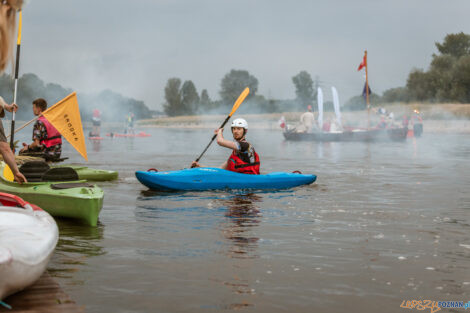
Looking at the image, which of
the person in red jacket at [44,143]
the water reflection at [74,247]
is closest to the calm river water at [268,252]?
the water reflection at [74,247]

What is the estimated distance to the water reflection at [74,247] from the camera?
5.06m

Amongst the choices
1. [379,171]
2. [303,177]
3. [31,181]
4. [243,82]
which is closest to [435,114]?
[379,171]

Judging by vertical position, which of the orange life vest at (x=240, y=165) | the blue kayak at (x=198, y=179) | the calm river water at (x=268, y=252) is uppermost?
the orange life vest at (x=240, y=165)

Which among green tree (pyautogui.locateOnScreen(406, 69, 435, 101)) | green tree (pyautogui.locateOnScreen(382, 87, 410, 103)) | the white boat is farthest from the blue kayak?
green tree (pyautogui.locateOnScreen(382, 87, 410, 103))

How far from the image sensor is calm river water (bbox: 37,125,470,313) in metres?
4.36

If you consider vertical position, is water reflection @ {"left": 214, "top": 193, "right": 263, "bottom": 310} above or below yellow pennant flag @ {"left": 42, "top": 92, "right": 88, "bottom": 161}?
below

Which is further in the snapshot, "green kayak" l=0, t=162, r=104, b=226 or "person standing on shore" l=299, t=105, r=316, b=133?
"person standing on shore" l=299, t=105, r=316, b=133

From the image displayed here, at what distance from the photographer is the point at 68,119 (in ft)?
32.2

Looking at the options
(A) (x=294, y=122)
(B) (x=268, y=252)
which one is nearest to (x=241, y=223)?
(B) (x=268, y=252)

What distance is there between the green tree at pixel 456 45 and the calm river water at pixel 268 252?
69.6m

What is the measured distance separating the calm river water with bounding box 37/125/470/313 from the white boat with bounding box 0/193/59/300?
427mm

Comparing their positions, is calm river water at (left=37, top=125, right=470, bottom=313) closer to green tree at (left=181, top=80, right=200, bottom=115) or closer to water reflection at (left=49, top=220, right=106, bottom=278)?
water reflection at (left=49, top=220, right=106, bottom=278)

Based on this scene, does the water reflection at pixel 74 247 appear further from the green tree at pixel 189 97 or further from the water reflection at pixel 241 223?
the green tree at pixel 189 97

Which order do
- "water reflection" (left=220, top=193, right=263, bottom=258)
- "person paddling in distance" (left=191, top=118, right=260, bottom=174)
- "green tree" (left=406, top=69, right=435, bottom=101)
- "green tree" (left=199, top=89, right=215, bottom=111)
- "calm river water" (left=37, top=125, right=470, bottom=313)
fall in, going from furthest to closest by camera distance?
"green tree" (left=199, top=89, right=215, bottom=111)
"green tree" (left=406, top=69, right=435, bottom=101)
"person paddling in distance" (left=191, top=118, right=260, bottom=174)
"water reflection" (left=220, top=193, right=263, bottom=258)
"calm river water" (left=37, top=125, right=470, bottom=313)
